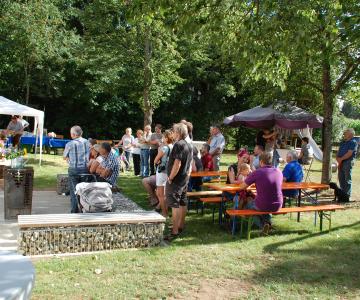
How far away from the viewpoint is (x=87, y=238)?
5.55m

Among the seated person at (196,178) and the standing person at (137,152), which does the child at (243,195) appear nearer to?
the seated person at (196,178)

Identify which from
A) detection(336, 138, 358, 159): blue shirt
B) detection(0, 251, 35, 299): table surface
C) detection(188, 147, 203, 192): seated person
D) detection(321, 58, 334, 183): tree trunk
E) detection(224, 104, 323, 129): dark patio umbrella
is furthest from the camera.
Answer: detection(224, 104, 323, 129): dark patio umbrella

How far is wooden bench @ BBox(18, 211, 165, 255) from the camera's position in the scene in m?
5.29

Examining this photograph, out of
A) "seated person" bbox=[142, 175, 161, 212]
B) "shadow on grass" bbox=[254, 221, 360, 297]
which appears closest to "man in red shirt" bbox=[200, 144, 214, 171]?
"seated person" bbox=[142, 175, 161, 212]

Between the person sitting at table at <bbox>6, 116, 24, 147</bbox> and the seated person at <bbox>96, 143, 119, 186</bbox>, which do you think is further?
the person sitting at table at <bbox>6, 116, 24, 147</bbox>

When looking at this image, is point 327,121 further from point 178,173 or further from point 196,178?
point 178,173

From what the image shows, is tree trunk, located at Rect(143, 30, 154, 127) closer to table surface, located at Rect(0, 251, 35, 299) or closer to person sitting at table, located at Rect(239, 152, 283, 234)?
person sitting at table, located at Rect(239, 152, 283, 234)

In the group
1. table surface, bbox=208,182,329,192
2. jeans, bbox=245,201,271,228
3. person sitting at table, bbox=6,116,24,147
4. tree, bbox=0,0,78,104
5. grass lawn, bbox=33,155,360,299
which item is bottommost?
grass lawn, bbox=33,155,360,299

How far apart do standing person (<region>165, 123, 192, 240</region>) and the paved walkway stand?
7.11 ft

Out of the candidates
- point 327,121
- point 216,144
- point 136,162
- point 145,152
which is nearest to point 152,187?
point 216,144

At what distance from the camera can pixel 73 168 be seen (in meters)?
7.02

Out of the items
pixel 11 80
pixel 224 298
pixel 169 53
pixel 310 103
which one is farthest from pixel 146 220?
pixel 11 80

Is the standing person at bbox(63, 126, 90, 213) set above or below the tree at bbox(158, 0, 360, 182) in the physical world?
below

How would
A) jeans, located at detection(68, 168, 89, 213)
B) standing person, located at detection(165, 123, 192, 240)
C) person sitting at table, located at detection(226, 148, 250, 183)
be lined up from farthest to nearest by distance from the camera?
person sitting at table, located at detection(226, 148, 250, 183) < jeans, located at detection(68, 168, 89, 213) < standing person, located at detection(165, 123, 192, 240)
